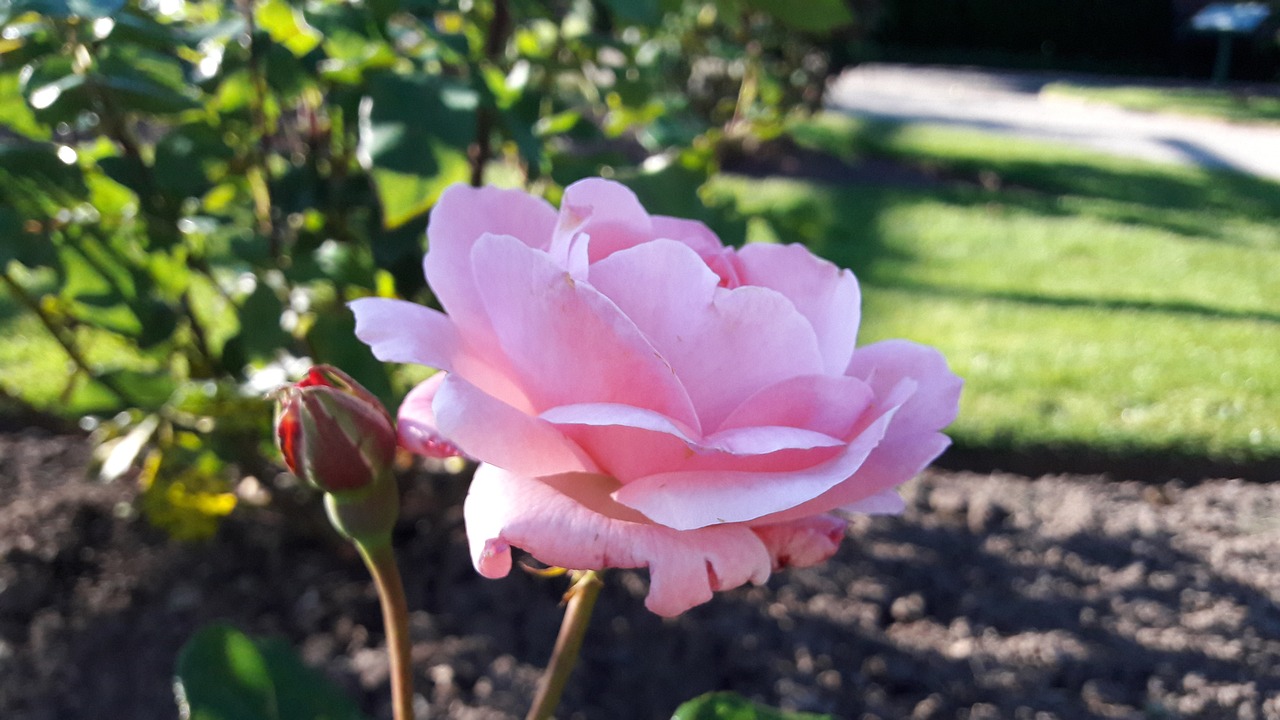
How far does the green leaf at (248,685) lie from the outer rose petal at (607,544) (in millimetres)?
375

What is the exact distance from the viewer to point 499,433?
46 cm

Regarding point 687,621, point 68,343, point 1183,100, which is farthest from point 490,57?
point 1183,100

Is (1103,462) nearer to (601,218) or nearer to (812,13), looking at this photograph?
(812,13)

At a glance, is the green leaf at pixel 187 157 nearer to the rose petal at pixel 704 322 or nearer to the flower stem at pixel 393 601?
the flower stem at pixel 393 601

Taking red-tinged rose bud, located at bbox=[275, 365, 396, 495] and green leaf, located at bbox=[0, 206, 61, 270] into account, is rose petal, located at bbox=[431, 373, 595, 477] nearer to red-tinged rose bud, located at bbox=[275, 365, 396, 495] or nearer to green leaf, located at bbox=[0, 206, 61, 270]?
red-tinged rose bud, located at bbox=[275, 365, 396, 495]

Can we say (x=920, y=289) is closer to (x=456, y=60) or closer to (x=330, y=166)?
(x=330, y=166)

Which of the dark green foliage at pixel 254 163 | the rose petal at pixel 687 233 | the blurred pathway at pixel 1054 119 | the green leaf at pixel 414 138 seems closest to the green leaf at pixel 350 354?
the dark green foliage at pixel 254 163

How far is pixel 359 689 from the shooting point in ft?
4.92

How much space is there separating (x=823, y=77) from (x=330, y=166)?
19.4ft

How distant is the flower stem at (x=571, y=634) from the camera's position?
556mm

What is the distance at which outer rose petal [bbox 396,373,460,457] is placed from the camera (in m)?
0.53

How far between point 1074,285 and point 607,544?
4.07m

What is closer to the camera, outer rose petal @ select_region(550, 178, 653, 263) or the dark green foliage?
outer rose petal @ select_region(550, 178, 653, 263)

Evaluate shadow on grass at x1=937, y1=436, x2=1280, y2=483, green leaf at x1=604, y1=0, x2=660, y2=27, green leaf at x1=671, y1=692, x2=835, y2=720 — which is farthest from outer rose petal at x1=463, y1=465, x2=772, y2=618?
shadow on grass at x1=937, y1=436, x2=1280, y2=483
